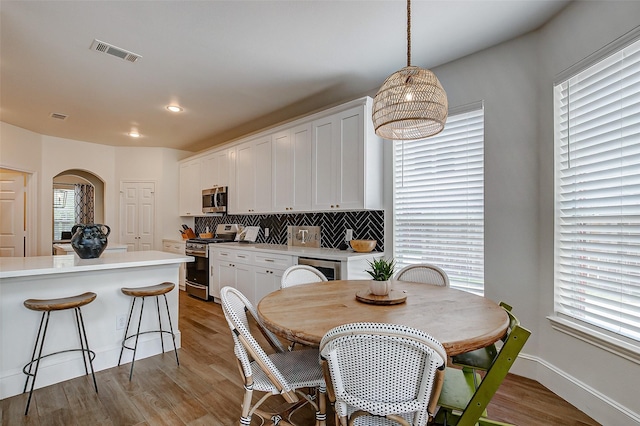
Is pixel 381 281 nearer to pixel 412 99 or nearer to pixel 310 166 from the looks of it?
pixel 412 99

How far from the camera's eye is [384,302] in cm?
175

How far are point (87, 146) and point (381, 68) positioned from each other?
5761 millimetres

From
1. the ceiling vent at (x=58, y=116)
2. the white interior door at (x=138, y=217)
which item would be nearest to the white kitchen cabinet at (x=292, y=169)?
the ceiling vent at (x=58, y=116)

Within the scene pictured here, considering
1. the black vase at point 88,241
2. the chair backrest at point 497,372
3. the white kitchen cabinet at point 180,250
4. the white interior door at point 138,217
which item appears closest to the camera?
the chair backrest at point 497,372

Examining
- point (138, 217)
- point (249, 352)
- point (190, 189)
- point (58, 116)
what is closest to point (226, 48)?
point (249, 352)

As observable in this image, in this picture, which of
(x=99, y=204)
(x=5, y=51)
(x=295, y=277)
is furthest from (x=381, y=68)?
(x=99, y=204)

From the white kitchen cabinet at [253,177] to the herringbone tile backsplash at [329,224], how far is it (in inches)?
13.5

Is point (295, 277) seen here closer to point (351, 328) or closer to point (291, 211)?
point (351, 328)

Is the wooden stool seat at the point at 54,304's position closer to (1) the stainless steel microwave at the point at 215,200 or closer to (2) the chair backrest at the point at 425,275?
(2) the chair backrest at the point at 425,275

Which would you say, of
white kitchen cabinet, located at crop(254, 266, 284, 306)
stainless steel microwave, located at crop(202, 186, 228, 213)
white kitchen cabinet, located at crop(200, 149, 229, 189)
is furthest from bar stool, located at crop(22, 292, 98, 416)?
white kitchen cabinet, located at crop(200, 149, 229, 189)

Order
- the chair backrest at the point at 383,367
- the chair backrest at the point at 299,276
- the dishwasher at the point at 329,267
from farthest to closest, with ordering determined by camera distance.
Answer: the dishwasher at the point at 329,267 < the chair backrest at the point at 299,276 < the chair backrest at the point at 383,367

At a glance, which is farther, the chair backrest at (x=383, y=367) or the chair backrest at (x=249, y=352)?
the chair backrest at (x=249, y=352)

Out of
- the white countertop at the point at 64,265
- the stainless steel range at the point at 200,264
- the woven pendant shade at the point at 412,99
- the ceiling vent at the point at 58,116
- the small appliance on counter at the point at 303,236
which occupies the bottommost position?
the stainless steel range at the point at 200,264

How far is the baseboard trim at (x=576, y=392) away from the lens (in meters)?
1.86
